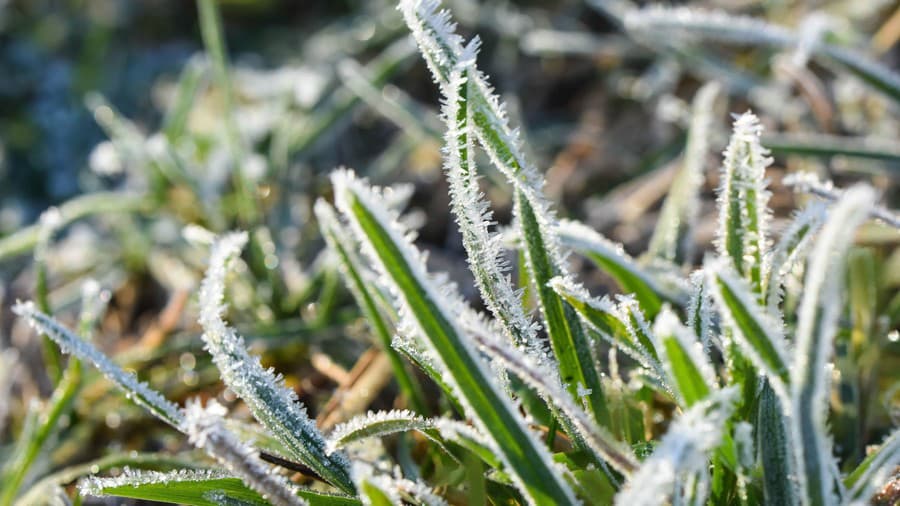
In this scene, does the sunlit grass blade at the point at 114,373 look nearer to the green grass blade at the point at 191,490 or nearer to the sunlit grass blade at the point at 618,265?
Answer: the green grass blade at the point at 191,490

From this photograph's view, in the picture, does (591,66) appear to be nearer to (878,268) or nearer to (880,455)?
(878,268)

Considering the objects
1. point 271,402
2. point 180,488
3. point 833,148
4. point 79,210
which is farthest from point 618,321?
point 79,210

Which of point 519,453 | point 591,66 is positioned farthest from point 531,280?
point 591,66

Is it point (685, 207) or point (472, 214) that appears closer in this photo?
point (472, 214)

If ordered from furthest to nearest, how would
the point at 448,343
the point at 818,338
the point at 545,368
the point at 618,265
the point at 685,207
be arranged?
the point at 685,207, the point at 618,265, the point at 545,368, the point at 448,343, the point at 818,338

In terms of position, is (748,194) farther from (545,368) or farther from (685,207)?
(685,207)

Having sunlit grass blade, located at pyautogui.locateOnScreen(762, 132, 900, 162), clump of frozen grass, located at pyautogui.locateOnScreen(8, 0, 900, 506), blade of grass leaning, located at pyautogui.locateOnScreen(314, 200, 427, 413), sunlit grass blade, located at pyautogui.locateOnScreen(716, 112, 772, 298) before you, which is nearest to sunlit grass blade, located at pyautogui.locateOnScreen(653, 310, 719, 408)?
clump of frozen grass, located at pyautogui.locateOnScreen(8, 0, 900, 506)

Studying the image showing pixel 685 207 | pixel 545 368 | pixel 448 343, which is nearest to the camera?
pixel 448 343
